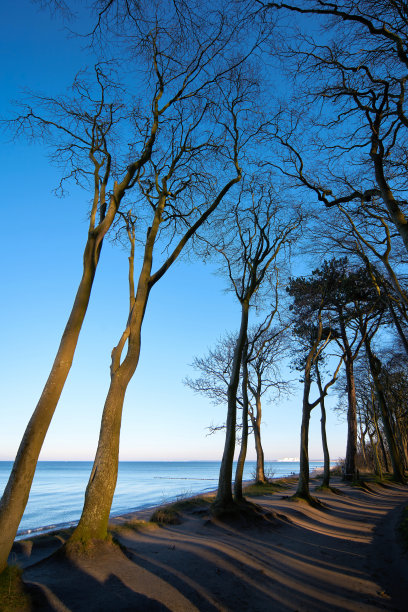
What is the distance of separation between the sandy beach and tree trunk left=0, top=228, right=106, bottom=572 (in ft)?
2.74

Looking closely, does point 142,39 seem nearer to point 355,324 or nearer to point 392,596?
point 392,596

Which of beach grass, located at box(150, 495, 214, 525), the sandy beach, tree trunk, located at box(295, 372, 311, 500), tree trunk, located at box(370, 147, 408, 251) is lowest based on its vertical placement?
beach grass, located at box(150, 495, 214, 525)

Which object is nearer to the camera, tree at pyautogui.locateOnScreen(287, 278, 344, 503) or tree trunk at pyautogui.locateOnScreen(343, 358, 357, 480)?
tree at pyautogui.locateOnScreen(287, 278, 344, 503)

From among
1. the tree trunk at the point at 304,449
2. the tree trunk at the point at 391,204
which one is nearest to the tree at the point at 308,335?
the tree trunk at the point at 304,449

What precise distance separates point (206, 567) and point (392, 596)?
279 cm

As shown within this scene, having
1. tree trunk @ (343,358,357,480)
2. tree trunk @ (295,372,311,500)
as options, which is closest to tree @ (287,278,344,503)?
tree trunk @ (295,372,311,500)

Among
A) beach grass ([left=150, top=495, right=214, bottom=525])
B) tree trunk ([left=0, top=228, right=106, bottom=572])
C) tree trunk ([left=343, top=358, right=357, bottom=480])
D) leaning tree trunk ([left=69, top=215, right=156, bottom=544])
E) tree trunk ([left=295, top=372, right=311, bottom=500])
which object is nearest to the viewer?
tree trunk ([left=0, top=228, right=106, bottom=572])

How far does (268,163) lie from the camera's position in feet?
34.9

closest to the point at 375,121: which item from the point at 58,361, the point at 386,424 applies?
the point at 58,361

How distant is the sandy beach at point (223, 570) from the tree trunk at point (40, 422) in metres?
0.83

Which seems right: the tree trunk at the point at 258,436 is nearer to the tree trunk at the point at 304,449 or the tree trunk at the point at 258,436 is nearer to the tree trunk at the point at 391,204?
the tree trunk at the point at 304,449

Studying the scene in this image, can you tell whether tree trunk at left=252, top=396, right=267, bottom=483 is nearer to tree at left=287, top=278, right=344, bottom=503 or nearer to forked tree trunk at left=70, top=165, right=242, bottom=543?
tree at left=287, top=278, right=344, bottom=503

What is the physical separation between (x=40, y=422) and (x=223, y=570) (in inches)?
153

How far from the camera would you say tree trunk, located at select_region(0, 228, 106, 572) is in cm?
430
